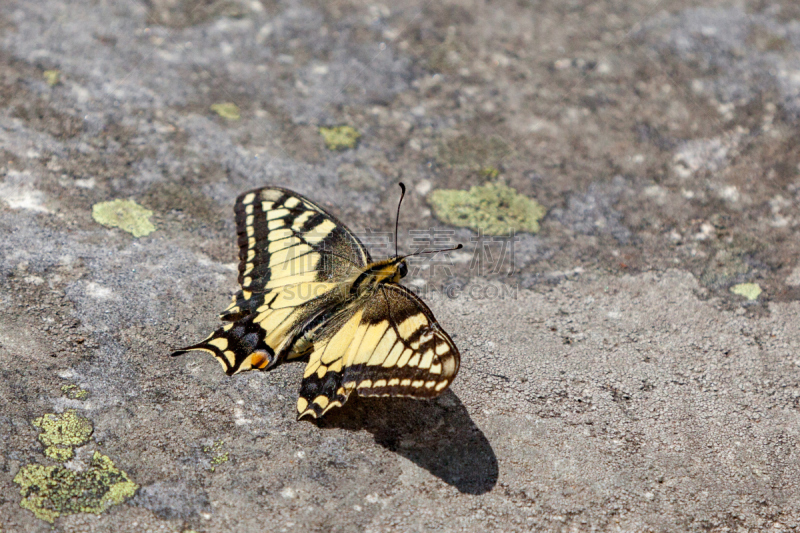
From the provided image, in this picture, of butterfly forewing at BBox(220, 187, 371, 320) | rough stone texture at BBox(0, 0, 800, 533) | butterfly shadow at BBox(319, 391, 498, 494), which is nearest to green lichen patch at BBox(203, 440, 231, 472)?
rough stone texture at BBox(0, 0, 800, 533)

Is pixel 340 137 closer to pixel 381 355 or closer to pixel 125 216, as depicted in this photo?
pixel 125 216

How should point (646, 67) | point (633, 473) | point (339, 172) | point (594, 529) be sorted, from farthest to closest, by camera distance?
point (646, 67), point (339, 172), point (633, 473), point (594, 529)

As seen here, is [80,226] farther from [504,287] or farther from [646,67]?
[646,67]

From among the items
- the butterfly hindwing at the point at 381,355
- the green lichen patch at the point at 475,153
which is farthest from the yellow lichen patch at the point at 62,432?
the green lichen patch at the point at 475,153

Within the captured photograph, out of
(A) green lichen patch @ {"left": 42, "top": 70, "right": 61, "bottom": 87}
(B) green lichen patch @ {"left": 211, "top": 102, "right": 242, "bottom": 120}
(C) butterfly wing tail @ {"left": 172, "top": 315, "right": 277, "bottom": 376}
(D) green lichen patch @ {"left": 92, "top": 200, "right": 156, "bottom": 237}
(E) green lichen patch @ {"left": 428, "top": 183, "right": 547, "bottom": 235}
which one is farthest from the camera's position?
(B) green lichen patch @ {"left": 211, "top": 102, "right": 242, "bottom": 120}

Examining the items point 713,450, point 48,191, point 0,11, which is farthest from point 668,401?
point 0,11

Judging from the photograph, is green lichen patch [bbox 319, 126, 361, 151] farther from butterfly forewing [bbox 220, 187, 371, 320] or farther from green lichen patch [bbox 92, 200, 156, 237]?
green lichen patch [bbox 92, 200, 156, 237]
